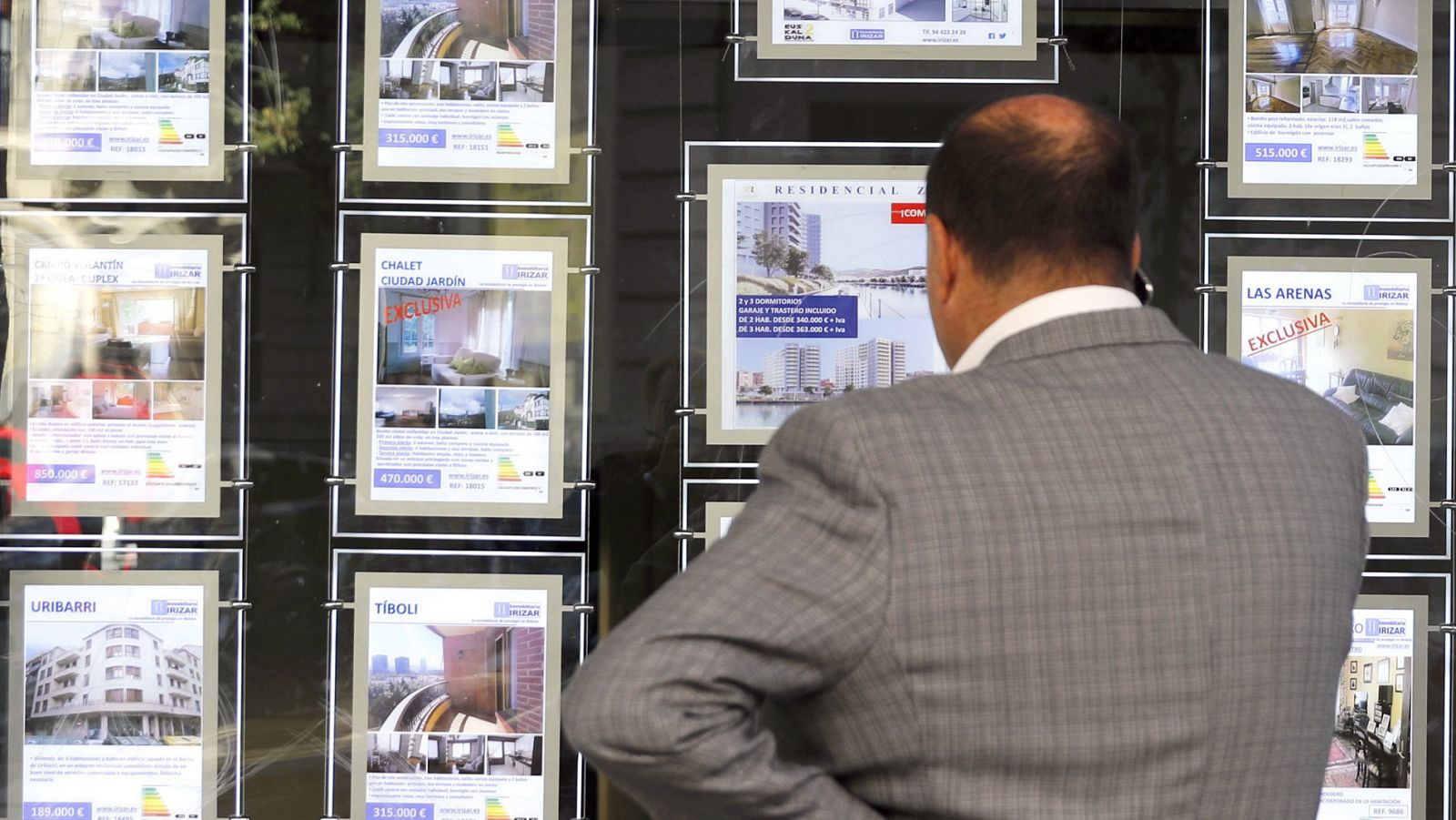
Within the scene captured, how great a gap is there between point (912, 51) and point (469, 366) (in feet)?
4.48

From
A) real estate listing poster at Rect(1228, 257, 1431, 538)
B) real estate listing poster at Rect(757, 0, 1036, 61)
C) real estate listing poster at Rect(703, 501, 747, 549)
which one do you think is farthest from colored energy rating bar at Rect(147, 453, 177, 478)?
real estate listing poster at Rect(1228, 257, 1431, 538)

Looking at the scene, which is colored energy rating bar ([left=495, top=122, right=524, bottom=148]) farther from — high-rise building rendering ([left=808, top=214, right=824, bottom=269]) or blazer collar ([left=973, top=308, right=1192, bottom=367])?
blazer collar ([left=973, top=308, right=1192, bottom=367])

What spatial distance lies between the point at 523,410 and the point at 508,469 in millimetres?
154

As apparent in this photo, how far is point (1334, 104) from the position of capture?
11.4ft

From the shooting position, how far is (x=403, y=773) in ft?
11.5

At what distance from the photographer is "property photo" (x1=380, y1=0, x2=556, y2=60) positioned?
3.48 meters

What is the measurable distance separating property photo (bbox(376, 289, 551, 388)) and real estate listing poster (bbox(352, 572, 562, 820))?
0.51 metres

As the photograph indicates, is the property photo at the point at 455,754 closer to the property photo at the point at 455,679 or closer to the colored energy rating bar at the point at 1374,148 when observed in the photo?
the property photo at the point at 455,679

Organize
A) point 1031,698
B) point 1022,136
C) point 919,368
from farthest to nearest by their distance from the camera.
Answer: point 919,368
point 1022,136
point 1031,698

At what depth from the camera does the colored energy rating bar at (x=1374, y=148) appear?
3467mm

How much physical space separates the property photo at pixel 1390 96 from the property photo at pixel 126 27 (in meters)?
2.95

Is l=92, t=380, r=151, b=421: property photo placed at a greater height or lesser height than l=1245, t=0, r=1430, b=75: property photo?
lesser

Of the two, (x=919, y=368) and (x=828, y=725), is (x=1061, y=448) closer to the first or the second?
(x=828, y=725)

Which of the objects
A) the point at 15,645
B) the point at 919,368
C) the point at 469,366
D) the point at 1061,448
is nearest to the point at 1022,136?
the point at 1061,448
